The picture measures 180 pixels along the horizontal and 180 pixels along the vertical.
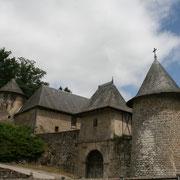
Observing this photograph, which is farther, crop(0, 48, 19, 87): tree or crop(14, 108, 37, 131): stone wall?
crop(0, 48, 19, 87): tree

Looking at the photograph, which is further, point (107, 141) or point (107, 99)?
point (107, 99)

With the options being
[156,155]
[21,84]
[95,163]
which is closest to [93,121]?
[95,163]

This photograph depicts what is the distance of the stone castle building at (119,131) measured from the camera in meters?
12.4

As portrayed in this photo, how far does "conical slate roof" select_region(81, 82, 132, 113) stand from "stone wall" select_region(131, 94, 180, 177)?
3.68m

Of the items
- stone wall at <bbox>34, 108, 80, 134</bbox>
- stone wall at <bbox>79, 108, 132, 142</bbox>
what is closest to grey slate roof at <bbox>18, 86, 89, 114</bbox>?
stone wall at <bbox>34, 108, 80, 134</bbox>

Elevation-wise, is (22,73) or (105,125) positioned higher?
(22,73)

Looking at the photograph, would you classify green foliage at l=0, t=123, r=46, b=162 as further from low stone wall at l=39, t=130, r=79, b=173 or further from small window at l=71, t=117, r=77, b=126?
small window at l=71, t=117, r=77, b=126

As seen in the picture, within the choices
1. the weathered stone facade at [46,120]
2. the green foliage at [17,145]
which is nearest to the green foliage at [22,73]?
the weathered stone facade at [46,120]

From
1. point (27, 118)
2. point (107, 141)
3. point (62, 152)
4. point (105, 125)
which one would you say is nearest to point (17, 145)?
point (62, 152)

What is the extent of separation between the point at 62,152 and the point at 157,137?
346 inches

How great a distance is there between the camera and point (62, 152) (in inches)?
746

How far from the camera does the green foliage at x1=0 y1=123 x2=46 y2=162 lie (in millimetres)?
18125

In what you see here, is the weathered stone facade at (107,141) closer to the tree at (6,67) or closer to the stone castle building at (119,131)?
the stone castle building at (119,131)

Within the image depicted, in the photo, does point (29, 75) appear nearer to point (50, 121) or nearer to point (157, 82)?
point (50, 121)
